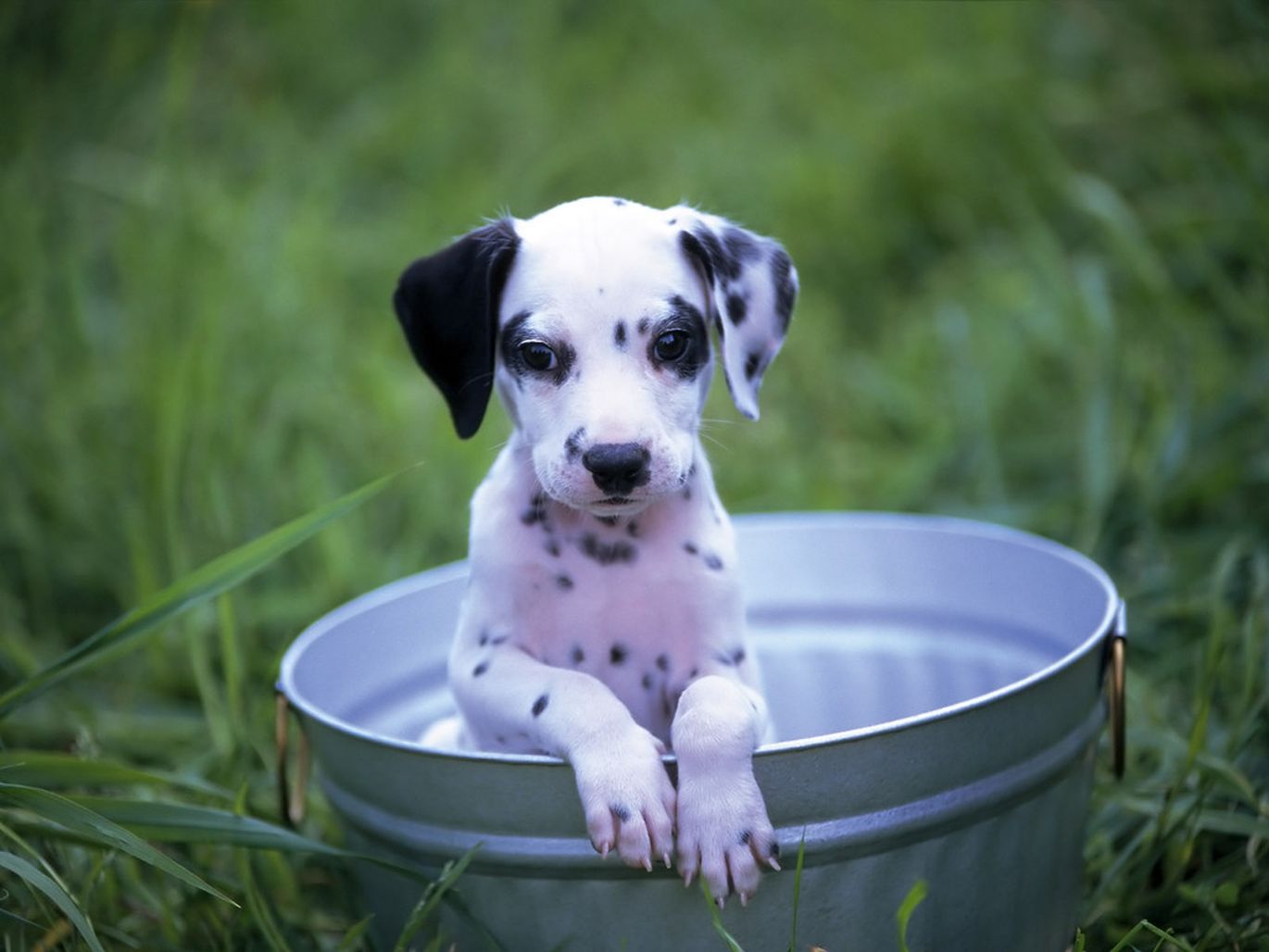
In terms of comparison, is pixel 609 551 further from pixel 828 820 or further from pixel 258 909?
pixel 258 909

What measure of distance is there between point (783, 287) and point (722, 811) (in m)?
1.06

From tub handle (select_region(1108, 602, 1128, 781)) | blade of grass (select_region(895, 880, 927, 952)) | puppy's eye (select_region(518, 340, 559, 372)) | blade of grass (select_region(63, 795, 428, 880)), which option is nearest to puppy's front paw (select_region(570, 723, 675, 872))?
blade of grass (select_region(895, 880, 927, 952))

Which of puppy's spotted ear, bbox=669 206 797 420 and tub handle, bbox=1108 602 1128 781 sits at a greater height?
puppy's spotted ear, bbox=669 206 797 420

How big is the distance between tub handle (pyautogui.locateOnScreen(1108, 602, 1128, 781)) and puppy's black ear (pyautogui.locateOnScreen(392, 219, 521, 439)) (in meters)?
1.24

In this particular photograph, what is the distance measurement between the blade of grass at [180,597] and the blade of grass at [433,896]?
68 centimetres

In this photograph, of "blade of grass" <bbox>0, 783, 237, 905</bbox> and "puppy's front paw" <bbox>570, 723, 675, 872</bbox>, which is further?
"blade of grass" <bbox>0, 783, 237, 905</bbox>

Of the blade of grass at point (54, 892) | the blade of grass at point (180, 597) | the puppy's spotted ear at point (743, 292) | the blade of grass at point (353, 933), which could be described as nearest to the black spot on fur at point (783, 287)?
the puppy's spotted ear at point (743, 292)

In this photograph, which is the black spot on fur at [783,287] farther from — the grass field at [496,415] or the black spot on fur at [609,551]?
the black spot on fur at [609,551]

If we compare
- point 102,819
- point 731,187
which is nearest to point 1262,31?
point 731,187

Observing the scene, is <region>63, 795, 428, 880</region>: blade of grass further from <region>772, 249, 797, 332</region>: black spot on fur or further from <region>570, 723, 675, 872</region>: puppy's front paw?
<region>772, 249, 797, 332</region>: black spot on fur

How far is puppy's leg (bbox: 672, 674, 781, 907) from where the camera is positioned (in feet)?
6.62

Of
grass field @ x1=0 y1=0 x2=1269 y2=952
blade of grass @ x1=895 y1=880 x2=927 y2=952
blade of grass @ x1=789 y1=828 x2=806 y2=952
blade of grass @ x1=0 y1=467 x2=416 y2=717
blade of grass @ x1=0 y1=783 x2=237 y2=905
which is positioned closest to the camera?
blade of grass @ x1=895 y1=880 x2=927 y2=952

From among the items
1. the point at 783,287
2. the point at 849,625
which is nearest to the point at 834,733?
the point at 849,625

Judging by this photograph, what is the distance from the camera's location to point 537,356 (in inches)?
94.9
